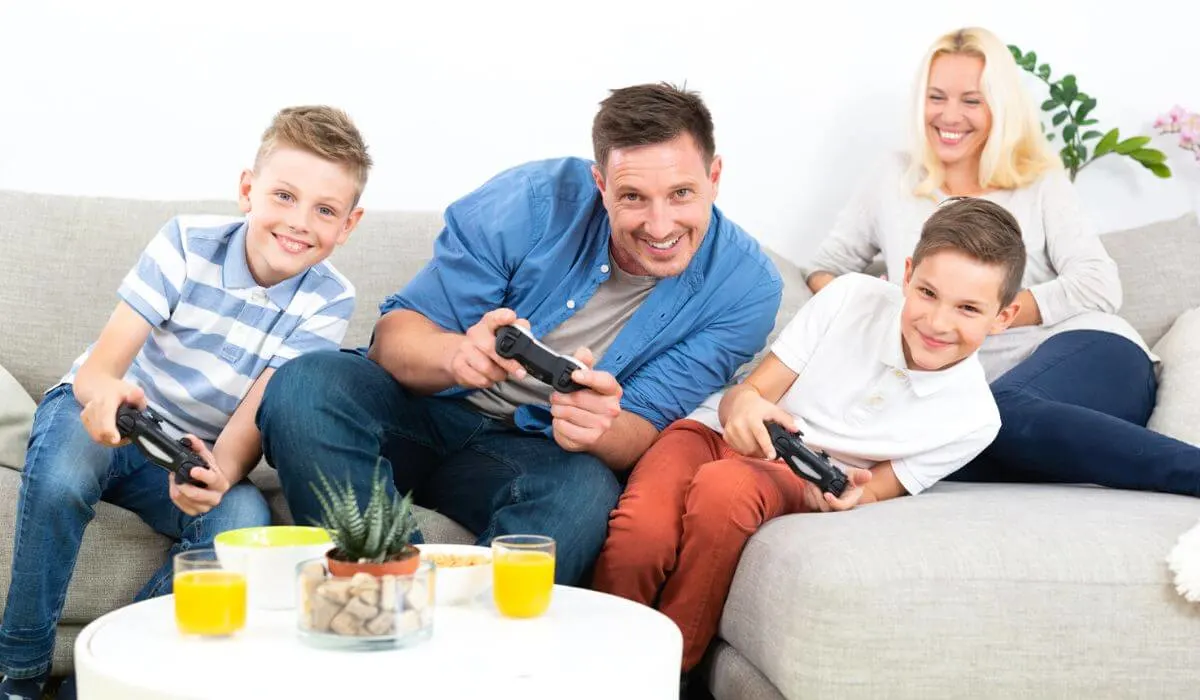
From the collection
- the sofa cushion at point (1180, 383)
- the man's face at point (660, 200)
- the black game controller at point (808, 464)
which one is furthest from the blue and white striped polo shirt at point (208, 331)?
the sofa cushion at point (1180, 383)

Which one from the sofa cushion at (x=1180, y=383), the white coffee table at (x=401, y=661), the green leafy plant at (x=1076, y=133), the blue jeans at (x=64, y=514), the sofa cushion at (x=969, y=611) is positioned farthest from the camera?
the green leafy plant at (x=1076, y=133)

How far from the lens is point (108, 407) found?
5.88 feet

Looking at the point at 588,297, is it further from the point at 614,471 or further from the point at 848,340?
the point at 848,340

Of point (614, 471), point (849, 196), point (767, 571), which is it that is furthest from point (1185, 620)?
point (849, 196)

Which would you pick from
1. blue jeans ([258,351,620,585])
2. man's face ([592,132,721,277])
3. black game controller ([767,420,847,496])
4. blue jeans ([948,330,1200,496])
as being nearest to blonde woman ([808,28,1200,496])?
blue jeans ([948,330,1200,496])

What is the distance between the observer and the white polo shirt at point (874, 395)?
2119 millimetres

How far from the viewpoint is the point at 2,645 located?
182 centimetres

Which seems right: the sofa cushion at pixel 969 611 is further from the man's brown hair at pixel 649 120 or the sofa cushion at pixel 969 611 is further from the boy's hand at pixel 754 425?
the man's brown hair at pixel 649 120

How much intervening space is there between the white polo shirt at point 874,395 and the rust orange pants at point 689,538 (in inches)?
7.9

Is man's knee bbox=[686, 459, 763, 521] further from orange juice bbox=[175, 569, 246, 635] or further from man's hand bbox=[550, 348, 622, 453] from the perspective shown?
orange juice bbox=[175, 569, 246, 635]

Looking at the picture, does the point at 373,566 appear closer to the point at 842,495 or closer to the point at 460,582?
the point at 460,582

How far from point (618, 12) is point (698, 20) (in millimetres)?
187

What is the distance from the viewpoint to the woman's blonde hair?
276 centimetres

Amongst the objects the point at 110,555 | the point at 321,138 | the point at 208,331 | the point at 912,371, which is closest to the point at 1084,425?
the point at 912,371
